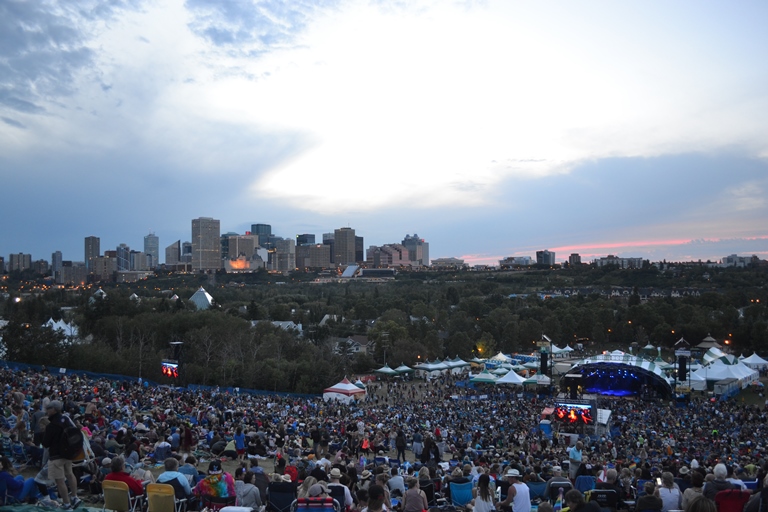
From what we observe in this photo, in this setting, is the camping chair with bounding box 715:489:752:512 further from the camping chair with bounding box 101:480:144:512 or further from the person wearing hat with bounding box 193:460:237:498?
the camping chair with bounding box 101:480:144:512

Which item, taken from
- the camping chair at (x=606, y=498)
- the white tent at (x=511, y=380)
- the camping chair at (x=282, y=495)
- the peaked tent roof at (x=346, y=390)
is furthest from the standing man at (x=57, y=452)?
the white tent at (x=511, y=380)

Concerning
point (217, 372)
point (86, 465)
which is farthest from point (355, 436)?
point (217, 372)

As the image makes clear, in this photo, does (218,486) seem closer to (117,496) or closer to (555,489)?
(117,496)

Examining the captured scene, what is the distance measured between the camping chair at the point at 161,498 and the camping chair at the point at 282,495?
105 centimetres

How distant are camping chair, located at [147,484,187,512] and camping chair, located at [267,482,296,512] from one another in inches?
41.4

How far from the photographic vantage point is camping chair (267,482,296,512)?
20.7ft

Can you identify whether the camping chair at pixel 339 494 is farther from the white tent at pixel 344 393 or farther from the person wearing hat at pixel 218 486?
the white tent at pixel 344 393

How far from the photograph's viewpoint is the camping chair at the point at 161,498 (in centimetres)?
579

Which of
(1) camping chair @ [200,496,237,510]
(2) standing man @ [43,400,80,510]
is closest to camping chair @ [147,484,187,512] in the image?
(1) camping chair @ [200,496,237,510]

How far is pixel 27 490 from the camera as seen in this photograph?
6191mm

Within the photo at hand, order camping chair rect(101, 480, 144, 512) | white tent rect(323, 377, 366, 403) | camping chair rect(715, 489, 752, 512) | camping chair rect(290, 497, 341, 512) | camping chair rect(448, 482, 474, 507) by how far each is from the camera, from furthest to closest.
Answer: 1. white tent rect(323, 377, 366, 403)
2. camping chair rect(448, 482, 474, 507)
3. camping chair rect(101, 480, 144, 512)
4. camping chair rect(715, 489, 752, 512)
5. camping chair rect(290, 497, 341, 512)

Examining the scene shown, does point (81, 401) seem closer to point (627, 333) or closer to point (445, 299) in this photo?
point (627, 333)

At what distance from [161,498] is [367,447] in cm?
778

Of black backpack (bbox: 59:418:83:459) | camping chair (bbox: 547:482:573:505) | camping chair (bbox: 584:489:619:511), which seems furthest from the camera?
camping chair (bbox: 547:482:573:505)
